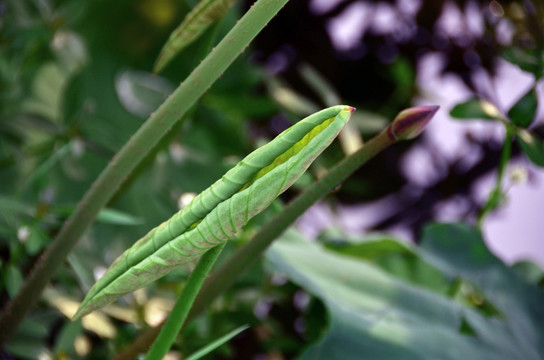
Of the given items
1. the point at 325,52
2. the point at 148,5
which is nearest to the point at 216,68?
the point at 148,5

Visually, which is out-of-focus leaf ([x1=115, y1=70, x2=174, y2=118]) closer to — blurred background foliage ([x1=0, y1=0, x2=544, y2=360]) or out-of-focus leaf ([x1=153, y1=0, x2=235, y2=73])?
blurred background foliage ([x1=0, y1=0, x2=544, y2=360])

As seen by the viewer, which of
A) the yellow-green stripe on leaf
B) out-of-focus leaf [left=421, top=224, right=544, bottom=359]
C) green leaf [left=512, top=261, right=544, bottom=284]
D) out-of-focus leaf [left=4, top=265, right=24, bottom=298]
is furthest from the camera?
green leaf [left=512, top=261, right=544, bottom=284]

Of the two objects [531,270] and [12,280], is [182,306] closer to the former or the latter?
[12,280]

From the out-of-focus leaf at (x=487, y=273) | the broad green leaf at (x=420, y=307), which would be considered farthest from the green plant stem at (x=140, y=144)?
the out-of-focus leaf at (x=487, y=273)

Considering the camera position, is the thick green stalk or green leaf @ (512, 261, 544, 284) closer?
the thick green stalk

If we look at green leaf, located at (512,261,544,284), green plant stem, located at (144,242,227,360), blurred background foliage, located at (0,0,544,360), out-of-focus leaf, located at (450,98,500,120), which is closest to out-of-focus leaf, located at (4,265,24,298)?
blurred background foliage, located at (0,0,544,360)

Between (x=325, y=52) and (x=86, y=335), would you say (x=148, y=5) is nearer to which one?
(x=325, y=52)

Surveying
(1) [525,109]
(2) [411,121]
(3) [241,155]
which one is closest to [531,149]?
(1) [525,109]
